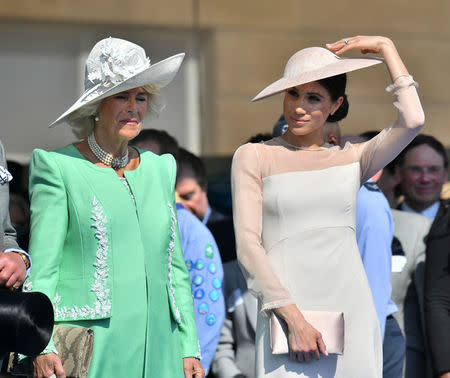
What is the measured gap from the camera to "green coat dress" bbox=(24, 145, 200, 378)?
387 cm

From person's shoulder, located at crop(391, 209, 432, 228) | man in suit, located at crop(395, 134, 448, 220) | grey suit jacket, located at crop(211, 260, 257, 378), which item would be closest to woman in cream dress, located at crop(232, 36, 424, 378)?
grey suit jacket, located at crop(211, 260, 257, 378)

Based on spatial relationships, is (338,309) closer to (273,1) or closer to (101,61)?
(101,61)

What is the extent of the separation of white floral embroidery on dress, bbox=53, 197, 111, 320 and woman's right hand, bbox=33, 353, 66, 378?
6.8 inches

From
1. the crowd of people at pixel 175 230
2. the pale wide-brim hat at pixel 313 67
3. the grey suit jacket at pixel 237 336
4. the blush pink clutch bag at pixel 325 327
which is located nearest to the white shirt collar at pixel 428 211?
the grey suit jacket at pixel 237 336

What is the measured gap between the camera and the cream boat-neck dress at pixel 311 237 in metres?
4.03

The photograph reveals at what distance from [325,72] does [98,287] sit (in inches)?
45.0

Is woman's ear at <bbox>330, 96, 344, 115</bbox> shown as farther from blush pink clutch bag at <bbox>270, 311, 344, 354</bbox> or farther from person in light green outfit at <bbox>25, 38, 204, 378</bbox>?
blush pink clutch bag at <bbox>270, 311, 344, 354</bbox>

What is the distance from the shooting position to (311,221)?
4113mm

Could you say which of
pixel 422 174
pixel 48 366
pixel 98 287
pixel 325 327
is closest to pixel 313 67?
pixel 325 327

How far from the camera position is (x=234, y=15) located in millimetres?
8992

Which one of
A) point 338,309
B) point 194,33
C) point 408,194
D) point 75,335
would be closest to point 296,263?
point 338,309

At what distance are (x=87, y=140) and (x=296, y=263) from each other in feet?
2.86

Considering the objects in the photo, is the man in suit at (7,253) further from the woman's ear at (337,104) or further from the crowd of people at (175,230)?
the woman's ear at (337,104)

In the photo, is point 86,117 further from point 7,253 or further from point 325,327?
point 325,327
